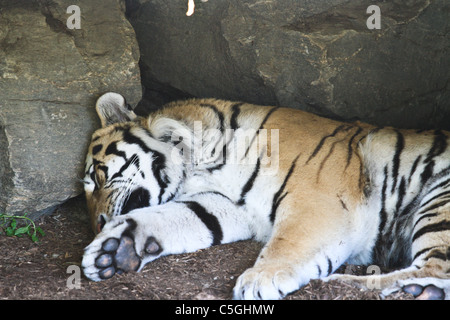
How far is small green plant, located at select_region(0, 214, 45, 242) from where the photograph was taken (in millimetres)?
2984

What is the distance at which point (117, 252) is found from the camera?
2.49 meters

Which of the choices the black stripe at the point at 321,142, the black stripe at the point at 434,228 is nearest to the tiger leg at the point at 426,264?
the black stripe at the point at 434,228

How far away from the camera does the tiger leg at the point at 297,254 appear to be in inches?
89.4

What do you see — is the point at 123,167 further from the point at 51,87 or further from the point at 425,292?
the point at 425,292

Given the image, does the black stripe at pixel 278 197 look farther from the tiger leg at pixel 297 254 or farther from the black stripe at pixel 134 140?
the black stripe at pixel 134 140

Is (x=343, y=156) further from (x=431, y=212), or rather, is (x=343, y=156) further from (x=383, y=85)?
(x=383, y=85)

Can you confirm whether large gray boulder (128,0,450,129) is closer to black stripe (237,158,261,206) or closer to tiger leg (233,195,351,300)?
black stripe (237,158,261,206)

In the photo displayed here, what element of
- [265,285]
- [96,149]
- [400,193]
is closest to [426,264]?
[400,193]

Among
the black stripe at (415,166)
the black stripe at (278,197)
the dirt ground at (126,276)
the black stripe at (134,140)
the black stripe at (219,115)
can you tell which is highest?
the black stripe at (219,115)

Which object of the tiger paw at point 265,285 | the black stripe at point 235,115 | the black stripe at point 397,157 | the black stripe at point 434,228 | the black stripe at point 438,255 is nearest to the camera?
the tiger paw at point 265,285

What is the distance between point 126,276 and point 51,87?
1.23 metres

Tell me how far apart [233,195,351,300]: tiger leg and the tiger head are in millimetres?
738
